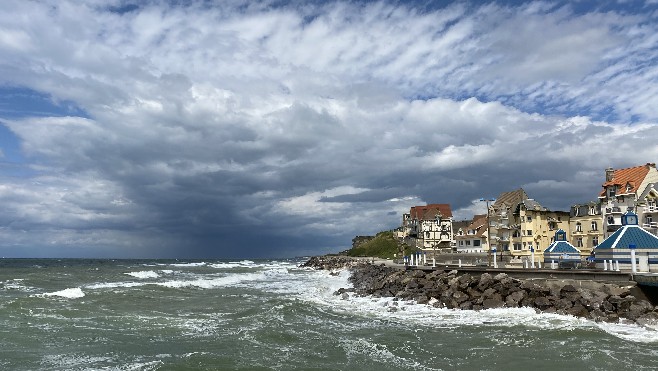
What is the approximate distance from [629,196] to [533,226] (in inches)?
563

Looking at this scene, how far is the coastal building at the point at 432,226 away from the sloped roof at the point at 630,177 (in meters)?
53.3

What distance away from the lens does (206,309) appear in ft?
105

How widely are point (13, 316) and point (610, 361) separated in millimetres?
29506

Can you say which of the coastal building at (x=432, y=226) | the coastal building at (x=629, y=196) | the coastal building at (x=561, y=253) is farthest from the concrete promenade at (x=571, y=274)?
the coastal building at (x=432, y=226)

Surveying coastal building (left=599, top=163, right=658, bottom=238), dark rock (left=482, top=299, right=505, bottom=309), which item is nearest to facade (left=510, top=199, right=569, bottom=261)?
coastal building (left=599, top=163, right=658, bottom=238)

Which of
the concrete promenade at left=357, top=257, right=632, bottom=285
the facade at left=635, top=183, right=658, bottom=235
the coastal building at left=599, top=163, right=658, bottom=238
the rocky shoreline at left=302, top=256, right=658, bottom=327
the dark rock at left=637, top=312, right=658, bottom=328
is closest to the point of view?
the dark rock at left=637, top=312, right=658, bottom=328

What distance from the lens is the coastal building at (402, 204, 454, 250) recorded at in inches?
4505

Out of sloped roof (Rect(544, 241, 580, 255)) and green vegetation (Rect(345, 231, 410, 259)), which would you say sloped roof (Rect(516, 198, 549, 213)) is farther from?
green vegetation (Rect(345, 231, 410, 259))

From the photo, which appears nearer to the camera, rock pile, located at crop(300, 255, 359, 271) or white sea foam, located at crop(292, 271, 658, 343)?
white sea foam, located at crop(292, 271, 658, 343)

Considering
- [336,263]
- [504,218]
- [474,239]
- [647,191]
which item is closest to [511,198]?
[504,218]

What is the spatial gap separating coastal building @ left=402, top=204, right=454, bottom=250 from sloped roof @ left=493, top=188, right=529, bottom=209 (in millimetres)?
35220

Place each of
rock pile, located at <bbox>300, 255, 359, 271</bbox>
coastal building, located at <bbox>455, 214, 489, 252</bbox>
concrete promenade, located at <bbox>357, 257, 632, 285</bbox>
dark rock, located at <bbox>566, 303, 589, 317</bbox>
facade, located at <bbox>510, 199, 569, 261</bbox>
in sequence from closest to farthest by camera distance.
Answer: dark rock, located at <bbox>566, 303, 589, 317</bbox> < concrete promenade, located at <bbox>357, 257, 632, 285</bbox> < facade, located at <bbox>510, 199, 569, 261</bbox> < coastal building, located at <bbox>455, 214, 489, 252</bbox> < rock pile, located at <bbox>300, 255, 359, 271</bbox>

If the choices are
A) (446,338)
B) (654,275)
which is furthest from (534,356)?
(654,275)

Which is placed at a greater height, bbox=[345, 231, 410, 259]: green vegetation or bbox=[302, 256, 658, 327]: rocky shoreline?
bbox=[345, 231, 410, 259]: green vegetation
